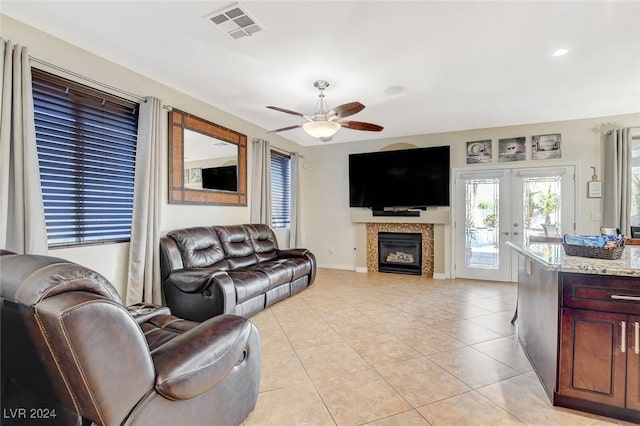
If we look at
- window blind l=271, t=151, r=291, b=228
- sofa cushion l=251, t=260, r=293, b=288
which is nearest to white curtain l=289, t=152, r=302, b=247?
window blind l=271, t=151, r=291, b=228

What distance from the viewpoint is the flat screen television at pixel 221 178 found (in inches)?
159

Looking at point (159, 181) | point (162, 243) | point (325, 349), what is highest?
point (159, 181)

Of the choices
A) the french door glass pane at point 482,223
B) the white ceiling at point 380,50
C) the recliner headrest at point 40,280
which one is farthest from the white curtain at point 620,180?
the recliner headrest at point 40,280

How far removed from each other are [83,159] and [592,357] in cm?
414

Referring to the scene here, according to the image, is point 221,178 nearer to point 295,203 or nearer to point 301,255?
point 301,255

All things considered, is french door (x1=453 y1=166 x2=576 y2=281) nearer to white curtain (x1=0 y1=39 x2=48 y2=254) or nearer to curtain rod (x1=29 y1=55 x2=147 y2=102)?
curtain rod (x1=29 y1=55 x2=147 y2=102)

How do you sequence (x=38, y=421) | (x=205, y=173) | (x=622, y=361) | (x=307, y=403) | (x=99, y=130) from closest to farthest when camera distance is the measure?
(x=38, y=421) → (x=622, y=361) → (x=307, y=403) → (x=99, y=130) → (x=205, y=173)

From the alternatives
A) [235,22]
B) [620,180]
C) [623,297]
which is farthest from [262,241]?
[620,180]

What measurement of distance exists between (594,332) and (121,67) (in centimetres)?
441

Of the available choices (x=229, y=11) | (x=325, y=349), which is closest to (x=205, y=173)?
(x=229, y=11)

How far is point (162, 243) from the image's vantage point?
10.3ft

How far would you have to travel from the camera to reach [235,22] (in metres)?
2.28

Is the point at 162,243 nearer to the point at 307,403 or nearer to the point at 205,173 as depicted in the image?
the point at 205,173

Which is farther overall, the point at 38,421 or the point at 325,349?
the point at 325,349
